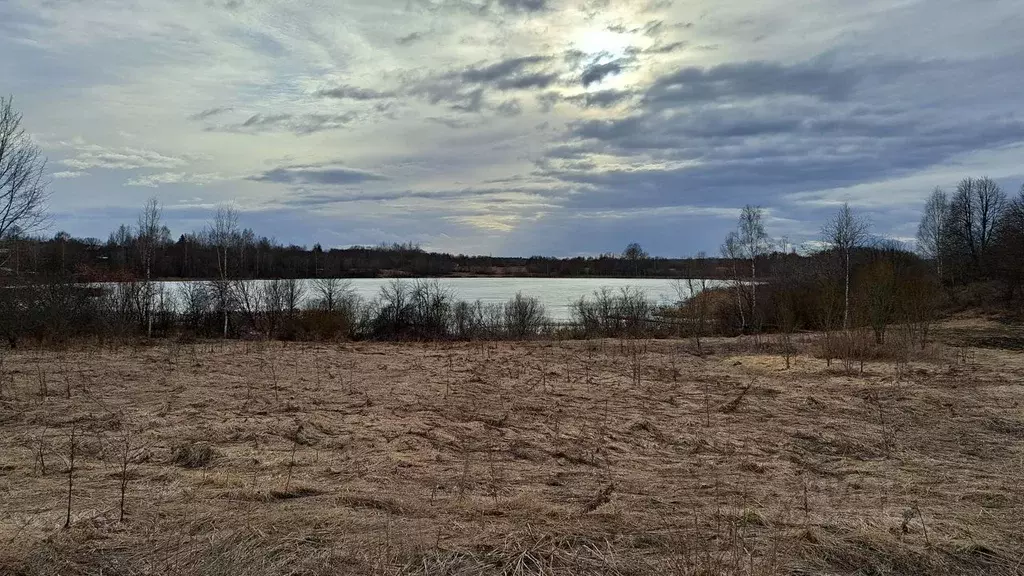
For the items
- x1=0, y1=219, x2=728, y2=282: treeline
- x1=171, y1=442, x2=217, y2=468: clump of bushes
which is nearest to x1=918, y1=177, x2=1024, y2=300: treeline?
x1=0, y1=219, x2=728, y2=282: treeline

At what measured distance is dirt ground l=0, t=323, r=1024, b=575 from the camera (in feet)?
13.9

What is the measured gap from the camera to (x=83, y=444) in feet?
22.9

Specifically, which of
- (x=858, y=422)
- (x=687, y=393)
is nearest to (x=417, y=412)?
(x=687, y=393)

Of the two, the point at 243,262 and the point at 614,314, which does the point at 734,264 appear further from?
the point at 243,262

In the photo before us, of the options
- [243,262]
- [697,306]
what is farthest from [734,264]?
[243,262]

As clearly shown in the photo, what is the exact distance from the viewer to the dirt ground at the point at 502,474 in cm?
423

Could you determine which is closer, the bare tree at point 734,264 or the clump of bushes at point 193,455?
the clump of bushes at point 193,455

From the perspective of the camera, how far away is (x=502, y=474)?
6.41 metres

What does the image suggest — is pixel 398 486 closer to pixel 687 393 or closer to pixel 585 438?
pixel 585 438

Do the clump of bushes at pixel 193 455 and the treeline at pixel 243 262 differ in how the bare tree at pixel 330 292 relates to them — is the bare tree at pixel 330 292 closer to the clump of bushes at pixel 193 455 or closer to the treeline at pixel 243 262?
the treeline at pixel 243 262

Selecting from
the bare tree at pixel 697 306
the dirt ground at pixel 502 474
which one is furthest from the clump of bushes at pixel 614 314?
the dirt ground at pixel 502 474

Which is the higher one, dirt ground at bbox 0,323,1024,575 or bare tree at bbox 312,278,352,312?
bare tree at bbox 312,278,352,312

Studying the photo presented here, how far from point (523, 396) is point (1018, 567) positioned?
7853 millimetres

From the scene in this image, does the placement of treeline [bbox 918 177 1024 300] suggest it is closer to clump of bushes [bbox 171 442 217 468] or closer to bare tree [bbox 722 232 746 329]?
bare tree [bbox 722 232 746 329]
